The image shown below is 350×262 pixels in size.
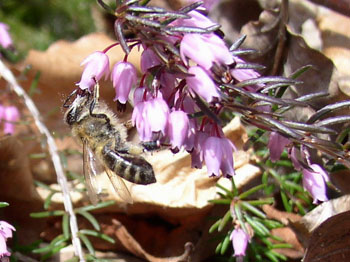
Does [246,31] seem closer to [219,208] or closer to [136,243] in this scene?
[219,208]

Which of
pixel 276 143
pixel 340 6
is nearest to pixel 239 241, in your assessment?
pixel 276 143

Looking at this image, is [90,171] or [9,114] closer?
[90,171]

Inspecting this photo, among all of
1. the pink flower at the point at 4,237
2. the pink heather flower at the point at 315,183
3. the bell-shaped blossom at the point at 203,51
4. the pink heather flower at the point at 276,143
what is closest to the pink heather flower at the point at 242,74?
the bell-shaped blossom at the point at 203,51

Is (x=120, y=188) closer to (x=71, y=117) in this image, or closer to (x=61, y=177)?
(x=71, y=117)

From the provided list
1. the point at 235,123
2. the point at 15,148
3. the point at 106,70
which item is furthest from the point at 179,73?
the point at 15,148

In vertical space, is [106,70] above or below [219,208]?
above

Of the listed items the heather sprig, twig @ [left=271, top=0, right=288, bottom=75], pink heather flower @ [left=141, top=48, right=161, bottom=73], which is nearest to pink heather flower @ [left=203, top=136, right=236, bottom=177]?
the heather sprig

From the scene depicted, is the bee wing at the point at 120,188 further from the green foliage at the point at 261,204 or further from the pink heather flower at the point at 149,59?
the green foliage at the point at 261,204
